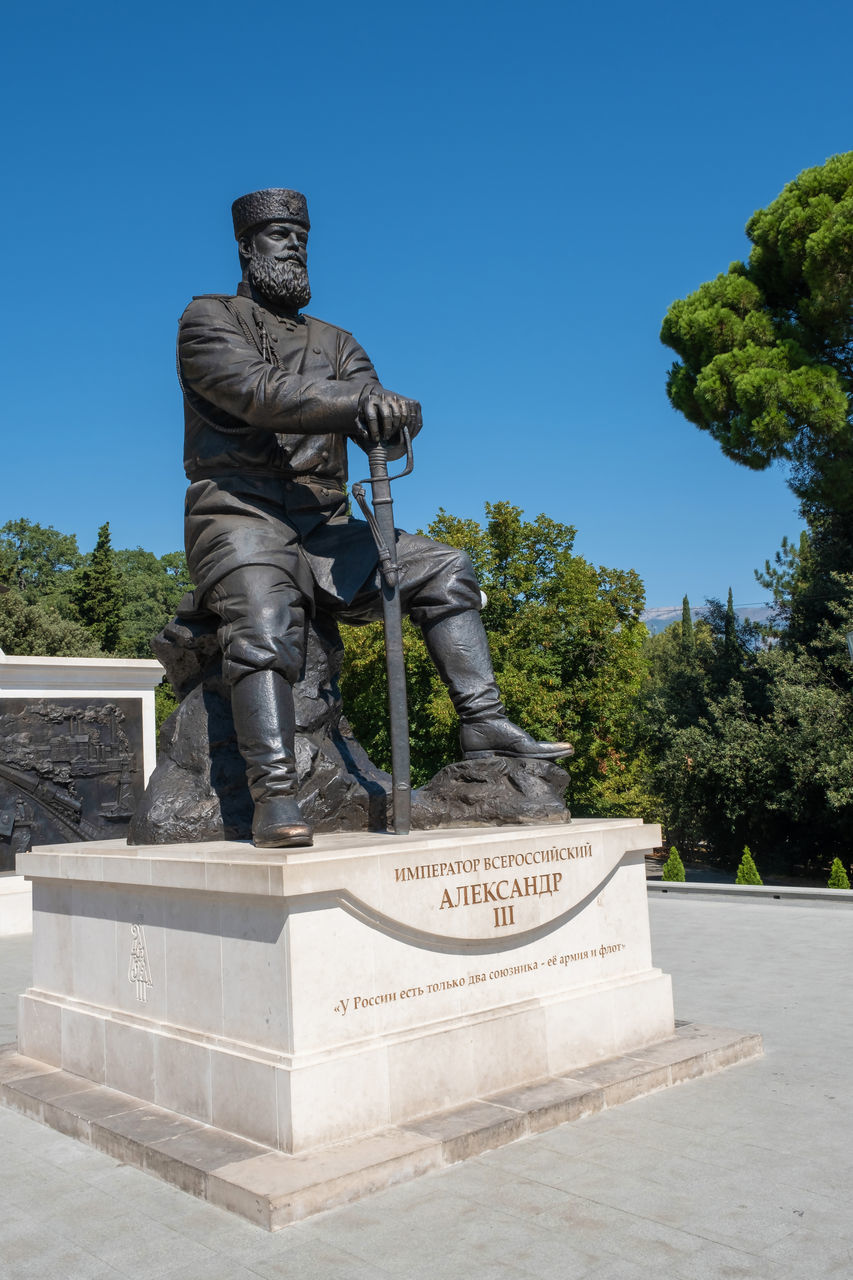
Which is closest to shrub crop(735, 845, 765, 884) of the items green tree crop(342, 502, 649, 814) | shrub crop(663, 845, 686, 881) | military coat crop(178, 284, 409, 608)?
shrub crop(663, 845, 686, 881)

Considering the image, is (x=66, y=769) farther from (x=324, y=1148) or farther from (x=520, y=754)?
(x=324, y=1148)

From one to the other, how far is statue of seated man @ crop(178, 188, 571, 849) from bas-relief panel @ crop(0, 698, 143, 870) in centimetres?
716

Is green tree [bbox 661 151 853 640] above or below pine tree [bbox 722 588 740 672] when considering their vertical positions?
above

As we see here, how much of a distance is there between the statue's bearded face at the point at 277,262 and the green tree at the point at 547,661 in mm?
14963

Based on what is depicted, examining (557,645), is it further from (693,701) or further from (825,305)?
(825,305)

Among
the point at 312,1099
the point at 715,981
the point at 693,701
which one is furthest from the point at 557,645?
the point at 312,1099

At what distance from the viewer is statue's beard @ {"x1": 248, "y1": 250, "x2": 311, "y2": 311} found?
5863mm

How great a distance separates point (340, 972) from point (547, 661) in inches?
701

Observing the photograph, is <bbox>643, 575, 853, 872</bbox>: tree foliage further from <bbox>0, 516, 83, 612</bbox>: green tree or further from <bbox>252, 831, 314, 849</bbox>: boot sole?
<bbox>0, 516, 83, 612</bbox>: green tree

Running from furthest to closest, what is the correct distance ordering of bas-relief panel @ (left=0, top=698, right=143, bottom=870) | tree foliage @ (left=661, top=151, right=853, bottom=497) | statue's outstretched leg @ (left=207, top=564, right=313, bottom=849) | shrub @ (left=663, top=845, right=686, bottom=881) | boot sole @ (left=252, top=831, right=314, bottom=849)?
1. tree foliage @ (left=661, top=151, right=853, bottom=497)
2. shrub @ (left=663, top=845, right=686, bottom=881)
3. bas-relief panel @ (left=0, top=698, right=143, bottom=870)
4. statue's outstretched leg @ (left=207, top=564, right=313, bottom=849)
5. boot sole @ (left=252, top=831, right=314, bottom=849)

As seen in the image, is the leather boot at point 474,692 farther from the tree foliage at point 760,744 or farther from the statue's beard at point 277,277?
the tree foliage at point 760,744

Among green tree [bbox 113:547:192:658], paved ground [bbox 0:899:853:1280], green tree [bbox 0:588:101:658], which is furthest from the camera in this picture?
green tree [bbox 113:547:192:658]

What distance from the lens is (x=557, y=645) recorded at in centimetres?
2266

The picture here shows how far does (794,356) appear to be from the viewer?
1888 cm
